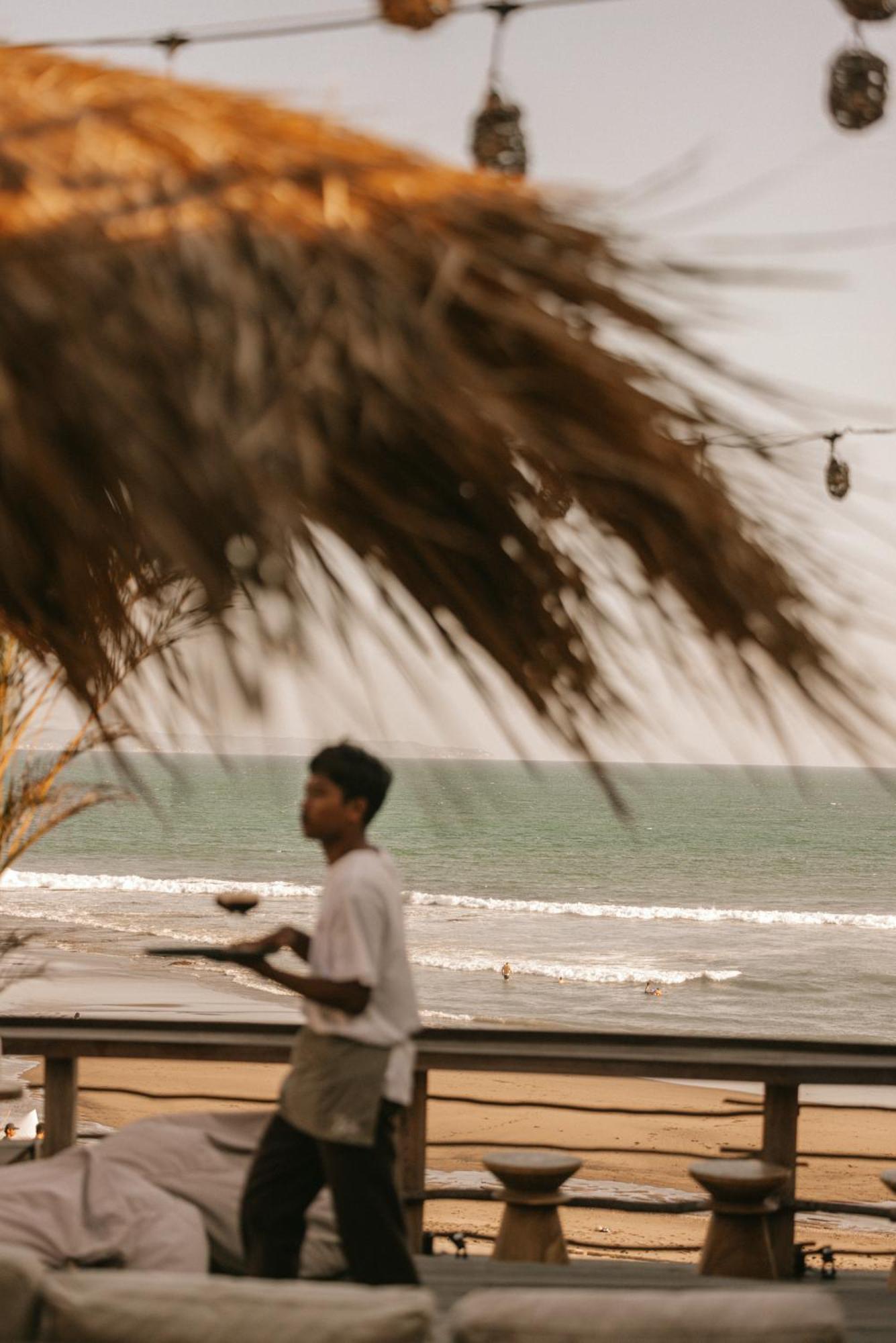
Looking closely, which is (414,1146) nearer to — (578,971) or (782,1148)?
(782,1148)

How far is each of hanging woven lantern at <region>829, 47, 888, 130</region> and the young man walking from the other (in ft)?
6.20

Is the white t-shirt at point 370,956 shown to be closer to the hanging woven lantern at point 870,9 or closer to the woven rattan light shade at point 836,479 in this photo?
the woven rattan light shade at point 836,479

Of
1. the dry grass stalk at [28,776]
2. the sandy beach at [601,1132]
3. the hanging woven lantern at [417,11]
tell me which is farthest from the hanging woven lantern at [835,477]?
the sandy beach at [601,1132]

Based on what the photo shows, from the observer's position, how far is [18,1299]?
1.54m

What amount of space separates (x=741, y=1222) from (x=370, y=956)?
64.6 inches

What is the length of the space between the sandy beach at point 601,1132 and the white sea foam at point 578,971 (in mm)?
7195

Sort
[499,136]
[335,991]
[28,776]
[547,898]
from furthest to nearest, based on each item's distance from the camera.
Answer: [547,898] < [28,776] < [499,136] < [335,991]

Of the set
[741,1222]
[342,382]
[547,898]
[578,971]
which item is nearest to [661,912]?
[547,898]

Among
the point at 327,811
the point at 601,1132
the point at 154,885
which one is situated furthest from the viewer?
the point at 154,885

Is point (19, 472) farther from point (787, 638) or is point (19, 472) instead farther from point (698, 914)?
point (698, 914)

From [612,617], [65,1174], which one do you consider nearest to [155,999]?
[65,1174]

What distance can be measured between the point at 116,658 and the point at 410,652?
63 cm

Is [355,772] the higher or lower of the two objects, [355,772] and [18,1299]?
the higher

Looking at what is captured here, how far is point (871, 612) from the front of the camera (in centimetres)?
142
